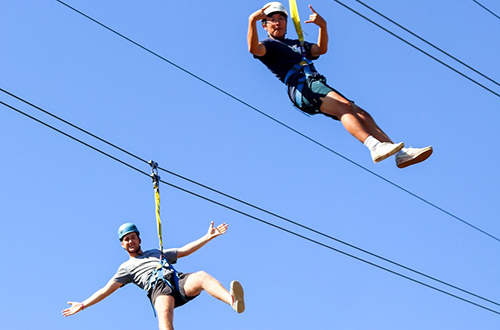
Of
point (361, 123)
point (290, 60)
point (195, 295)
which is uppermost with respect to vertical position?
point (290, 60)

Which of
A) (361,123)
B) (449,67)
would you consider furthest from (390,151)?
(449,67)

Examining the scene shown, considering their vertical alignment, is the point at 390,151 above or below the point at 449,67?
below

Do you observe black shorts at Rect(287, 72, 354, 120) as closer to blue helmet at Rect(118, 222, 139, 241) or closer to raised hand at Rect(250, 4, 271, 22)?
raised hand at Rect(250, 4, 271, 22)

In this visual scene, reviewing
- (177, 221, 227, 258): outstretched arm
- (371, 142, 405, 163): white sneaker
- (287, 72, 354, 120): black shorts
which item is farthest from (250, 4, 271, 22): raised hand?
(177, 221, 227, 258): outstretched arm

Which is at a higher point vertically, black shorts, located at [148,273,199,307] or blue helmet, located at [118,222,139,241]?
blue helmet, located at [118,222,139,241]

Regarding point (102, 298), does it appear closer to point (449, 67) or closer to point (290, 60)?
point (290, 60)

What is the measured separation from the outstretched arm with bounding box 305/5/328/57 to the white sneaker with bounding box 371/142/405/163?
1165mm

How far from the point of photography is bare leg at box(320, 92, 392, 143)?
10.3 meters

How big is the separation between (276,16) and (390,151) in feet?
5.70

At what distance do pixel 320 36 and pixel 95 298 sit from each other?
3.14 meters

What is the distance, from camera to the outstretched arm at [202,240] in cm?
1080

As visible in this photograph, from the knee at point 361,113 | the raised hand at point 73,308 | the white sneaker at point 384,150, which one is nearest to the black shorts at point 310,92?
the knee at point 361,113

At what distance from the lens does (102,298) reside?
1095 centimetres

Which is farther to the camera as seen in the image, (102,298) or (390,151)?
(102,298)
